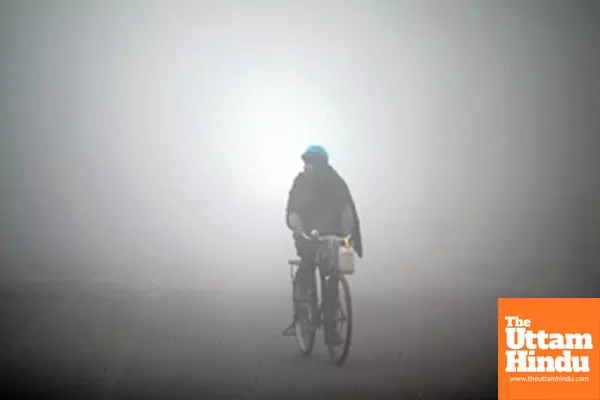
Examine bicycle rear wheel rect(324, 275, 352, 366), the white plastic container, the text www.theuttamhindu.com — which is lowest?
the text www.theuttamhindu.com

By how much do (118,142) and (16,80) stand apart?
21.0m

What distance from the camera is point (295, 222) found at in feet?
32.0

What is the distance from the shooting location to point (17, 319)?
13.0 meters

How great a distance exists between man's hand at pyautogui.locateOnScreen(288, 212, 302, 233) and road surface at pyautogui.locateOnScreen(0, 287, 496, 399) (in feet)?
4.03

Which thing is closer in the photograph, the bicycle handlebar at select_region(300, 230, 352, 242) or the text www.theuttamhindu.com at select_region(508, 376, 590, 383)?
the text www.theuttamhindu.com at select_region(508, 376, 590, 383)

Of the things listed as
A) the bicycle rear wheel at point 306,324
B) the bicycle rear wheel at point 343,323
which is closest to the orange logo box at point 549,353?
the bicycle rear wheel at point 343,323

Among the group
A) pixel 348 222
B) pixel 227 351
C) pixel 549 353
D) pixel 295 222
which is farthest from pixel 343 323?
pixel 549 353

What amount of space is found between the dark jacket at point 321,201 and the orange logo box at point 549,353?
1.77m

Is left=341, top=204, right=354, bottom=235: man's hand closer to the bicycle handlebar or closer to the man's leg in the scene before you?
the bicycle handlebar

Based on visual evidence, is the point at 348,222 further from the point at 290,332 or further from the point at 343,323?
the point at 290,332

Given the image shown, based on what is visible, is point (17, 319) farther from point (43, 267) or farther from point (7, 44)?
point (7, 44)

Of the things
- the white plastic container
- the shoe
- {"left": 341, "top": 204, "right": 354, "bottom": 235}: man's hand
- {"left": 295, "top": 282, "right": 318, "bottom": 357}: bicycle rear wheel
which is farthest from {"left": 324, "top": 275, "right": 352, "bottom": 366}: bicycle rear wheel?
the shoe

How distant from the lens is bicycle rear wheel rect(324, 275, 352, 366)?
902 centimetres

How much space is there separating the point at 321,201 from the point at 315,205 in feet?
0.23
